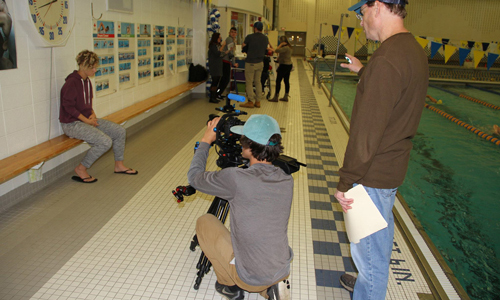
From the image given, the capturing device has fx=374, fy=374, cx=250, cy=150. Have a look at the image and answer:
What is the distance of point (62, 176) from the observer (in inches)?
155

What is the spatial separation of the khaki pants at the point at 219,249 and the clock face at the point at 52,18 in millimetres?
2369

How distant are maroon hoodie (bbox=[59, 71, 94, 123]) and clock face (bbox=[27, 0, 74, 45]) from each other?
0.38 metres

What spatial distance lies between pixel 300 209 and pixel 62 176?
250 cm

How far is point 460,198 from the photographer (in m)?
4.50

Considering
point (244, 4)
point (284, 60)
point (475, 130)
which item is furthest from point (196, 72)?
point (475, 130)

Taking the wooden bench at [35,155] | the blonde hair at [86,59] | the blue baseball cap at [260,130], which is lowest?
the wooden bench at [35,155]

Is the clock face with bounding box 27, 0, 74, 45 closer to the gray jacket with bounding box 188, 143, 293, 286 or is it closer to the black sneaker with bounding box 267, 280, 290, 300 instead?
the gray jacket with bounding box 188, 143, 293, 286

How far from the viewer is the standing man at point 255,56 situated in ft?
25.2

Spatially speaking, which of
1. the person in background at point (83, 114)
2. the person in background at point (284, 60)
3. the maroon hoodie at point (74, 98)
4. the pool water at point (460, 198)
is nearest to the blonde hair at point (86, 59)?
the person in background at point (83, 114)

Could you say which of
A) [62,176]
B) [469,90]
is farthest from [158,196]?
[469,90]

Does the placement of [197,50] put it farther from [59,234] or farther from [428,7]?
[428,7]

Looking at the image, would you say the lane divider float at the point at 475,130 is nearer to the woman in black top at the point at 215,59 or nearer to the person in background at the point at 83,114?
the woman in black top at the point at 215,59

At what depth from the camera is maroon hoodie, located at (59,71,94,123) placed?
3623mm

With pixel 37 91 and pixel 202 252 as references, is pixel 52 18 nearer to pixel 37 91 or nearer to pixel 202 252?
pixel 37 91
